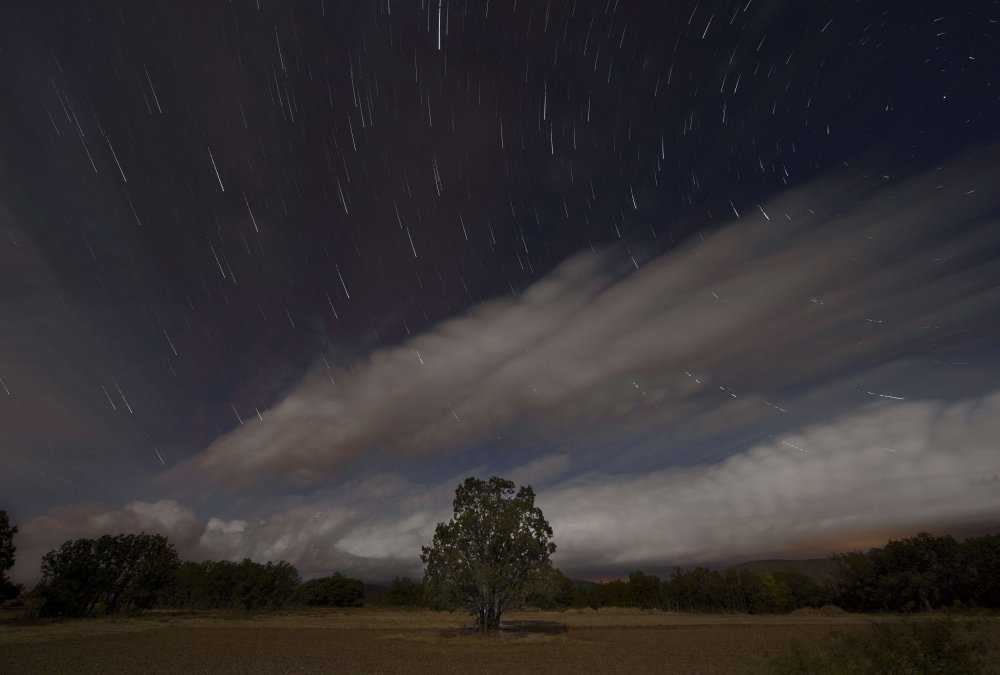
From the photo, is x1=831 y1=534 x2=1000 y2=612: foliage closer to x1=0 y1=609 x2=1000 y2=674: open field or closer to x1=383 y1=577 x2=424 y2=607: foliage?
x1=0 y1=609 x2=1000 y2=674: open field

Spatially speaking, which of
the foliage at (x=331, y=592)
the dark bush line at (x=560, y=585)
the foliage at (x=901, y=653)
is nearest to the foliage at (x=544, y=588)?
the dark bush line at (x=560, y=585)

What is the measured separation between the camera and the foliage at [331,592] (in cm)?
13912

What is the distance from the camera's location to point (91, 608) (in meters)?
89.3

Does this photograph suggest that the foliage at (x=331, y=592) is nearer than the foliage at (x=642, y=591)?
Yes

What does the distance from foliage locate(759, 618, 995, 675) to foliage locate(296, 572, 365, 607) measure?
148 metres

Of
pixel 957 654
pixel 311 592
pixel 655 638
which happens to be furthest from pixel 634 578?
pixel 957 654

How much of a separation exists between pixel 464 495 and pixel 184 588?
125 m

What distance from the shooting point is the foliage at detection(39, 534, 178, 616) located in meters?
84.2

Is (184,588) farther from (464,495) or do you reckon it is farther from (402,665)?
(402,665)

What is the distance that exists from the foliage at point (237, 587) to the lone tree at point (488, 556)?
10105cm

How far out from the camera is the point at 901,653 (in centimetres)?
1505

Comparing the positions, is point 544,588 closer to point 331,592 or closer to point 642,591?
point 331,592

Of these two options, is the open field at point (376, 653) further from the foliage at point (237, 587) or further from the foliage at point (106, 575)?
the foliage at point (237, 587)

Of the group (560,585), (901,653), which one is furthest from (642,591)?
(901,653)
